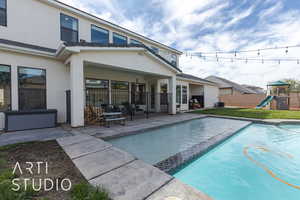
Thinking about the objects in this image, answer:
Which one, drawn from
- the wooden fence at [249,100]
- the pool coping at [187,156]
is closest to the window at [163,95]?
the pool coping at [187,156]

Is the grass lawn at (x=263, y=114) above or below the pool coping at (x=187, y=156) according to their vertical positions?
above

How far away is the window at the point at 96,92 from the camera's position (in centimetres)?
847

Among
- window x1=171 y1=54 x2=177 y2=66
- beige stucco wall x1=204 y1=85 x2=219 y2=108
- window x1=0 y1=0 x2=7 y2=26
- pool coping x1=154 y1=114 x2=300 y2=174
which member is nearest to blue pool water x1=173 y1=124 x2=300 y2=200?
pool coping x1=154 y1=114 x2=300 y2=174

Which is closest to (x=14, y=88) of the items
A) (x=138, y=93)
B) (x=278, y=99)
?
(x=138, y=93)

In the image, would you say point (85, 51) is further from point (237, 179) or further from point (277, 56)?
point (277, 56)

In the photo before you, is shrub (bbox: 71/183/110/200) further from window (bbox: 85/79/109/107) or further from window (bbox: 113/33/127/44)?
window (bbox: 113/33/127/44)

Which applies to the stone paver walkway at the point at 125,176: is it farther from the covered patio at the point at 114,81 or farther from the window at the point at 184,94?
the window at the point at 184,94

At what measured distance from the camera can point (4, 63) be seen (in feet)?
18.2

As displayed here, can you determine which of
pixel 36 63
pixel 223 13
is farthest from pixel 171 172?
pixel 223 13

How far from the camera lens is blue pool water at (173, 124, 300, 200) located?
2516 mm

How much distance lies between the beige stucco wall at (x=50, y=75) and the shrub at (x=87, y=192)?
6.29m

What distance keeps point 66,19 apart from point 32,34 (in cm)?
204

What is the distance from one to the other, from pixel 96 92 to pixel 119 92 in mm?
1687

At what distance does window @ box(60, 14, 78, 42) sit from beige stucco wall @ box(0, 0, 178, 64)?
0.20m
